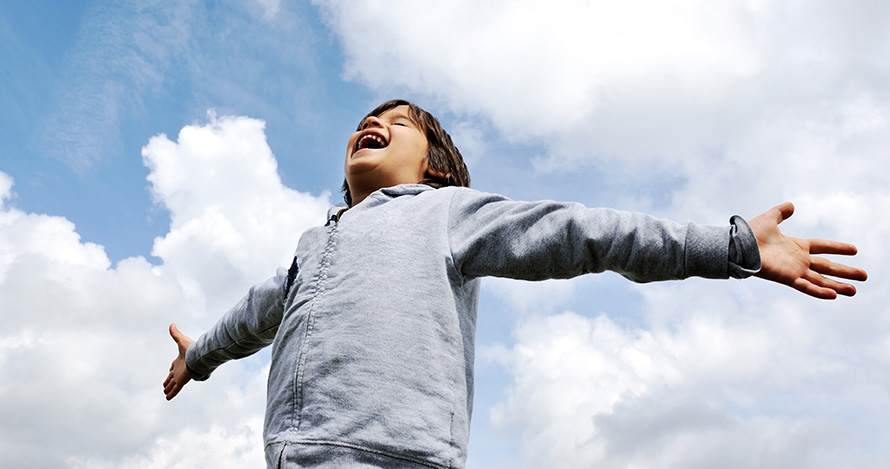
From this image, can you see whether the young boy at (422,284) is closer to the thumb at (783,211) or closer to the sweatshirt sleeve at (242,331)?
the thumb at (783,211)

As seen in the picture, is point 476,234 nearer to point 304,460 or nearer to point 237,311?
point 304,460

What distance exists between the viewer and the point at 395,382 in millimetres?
2229

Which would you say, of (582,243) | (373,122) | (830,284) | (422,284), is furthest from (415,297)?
(830,284)

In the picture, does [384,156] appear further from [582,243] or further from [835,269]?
[835,269]

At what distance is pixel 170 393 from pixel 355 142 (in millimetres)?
1983

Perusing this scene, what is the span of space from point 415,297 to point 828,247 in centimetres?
142

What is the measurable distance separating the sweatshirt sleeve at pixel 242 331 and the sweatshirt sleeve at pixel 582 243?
1166 millimetres

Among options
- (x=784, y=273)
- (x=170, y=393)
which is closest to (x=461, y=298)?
(x=784, y=273)

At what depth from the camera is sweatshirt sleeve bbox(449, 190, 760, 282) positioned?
6.93 ft

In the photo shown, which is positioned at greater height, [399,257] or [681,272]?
[399,257]

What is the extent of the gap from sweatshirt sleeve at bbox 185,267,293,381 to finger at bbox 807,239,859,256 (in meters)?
2.24

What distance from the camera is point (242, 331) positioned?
11.6 feet

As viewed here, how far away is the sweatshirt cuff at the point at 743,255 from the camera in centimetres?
208

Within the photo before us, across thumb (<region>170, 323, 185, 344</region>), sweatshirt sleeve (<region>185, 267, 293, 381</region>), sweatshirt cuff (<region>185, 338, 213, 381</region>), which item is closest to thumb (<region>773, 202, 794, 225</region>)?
sweatshirt sleeve (<region>185, 267, 293, 381</region>)
